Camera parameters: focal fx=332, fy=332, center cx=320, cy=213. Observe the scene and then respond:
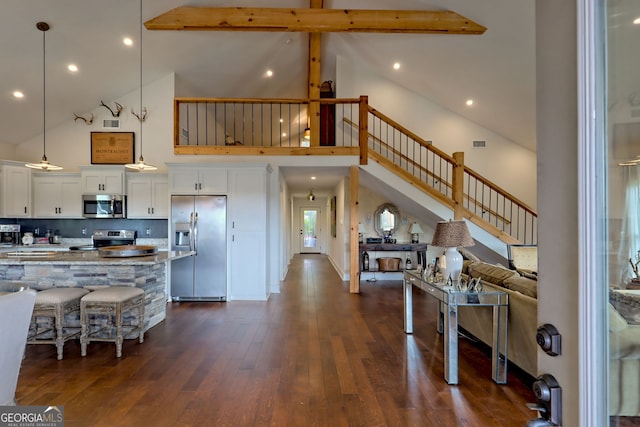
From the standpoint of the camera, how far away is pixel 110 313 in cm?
334

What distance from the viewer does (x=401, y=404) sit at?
8.02 feet

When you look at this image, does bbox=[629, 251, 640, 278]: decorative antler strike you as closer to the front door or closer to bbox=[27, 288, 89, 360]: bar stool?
bbox=[27, 288, 89, 360]: bar stool

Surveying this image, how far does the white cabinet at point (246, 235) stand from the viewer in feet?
17.9

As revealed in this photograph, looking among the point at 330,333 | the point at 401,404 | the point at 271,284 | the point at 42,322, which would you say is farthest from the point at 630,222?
the point at 271,284

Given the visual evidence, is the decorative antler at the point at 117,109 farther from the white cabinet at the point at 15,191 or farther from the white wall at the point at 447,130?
the white wall at the point at 447,130

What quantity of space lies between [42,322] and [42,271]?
566 mm

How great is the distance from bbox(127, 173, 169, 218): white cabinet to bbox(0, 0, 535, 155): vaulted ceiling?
164cm

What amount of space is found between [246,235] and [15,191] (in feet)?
14.1

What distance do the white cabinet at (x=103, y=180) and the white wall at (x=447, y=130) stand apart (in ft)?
15.9

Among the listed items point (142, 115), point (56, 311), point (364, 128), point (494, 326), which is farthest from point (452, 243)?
point (142, 115)

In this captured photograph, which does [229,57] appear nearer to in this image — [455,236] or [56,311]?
[56,311]

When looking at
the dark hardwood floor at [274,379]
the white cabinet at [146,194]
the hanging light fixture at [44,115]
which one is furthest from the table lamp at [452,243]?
the white cabinet at [146,194]

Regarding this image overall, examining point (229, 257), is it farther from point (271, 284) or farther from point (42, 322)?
point (42, 322)

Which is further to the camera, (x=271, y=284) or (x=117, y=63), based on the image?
(x=271, y=284)
